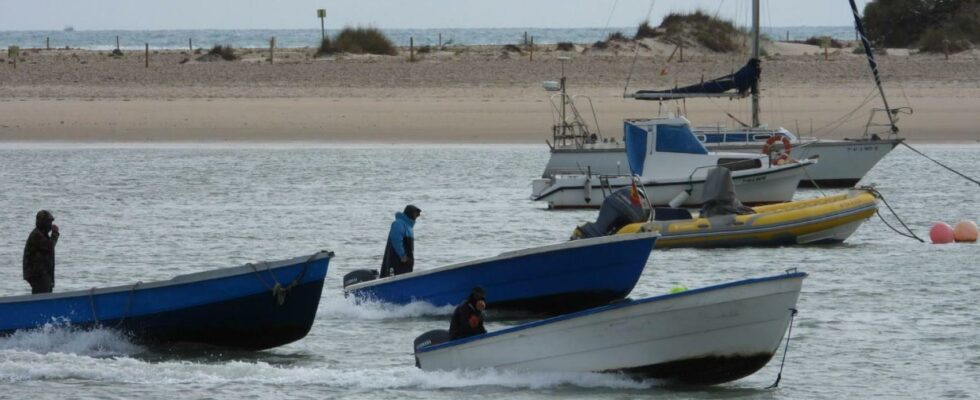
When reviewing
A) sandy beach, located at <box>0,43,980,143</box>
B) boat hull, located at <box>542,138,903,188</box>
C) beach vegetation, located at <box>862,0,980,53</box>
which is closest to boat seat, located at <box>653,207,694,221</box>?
boat hull, located at <box>542,138,903,188</box>

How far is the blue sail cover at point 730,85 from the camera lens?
105ft

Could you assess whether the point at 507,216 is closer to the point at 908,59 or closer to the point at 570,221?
the point at 570,221

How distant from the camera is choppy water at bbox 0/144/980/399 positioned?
49.3 feet

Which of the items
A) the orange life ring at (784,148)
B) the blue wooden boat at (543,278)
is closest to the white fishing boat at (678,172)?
the orange life ring at (784,148)

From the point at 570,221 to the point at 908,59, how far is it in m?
28.3

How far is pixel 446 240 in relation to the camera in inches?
968

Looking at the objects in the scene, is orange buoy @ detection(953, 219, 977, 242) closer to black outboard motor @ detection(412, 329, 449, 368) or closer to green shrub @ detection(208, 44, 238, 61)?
black outboard motor @ detection(412, 329, 449, 368)

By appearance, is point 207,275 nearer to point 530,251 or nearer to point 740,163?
point 530,251

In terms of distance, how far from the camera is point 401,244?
17391mm

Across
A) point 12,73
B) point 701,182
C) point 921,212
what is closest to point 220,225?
point 701,182

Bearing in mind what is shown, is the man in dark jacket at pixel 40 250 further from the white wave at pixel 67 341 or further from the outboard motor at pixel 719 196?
the outboard motor at pixel 719 196

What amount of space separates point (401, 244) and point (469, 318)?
3424 mm

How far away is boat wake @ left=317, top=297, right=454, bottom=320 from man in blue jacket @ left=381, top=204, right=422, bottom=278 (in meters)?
0.37

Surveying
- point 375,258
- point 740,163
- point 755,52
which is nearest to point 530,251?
point 375,258
